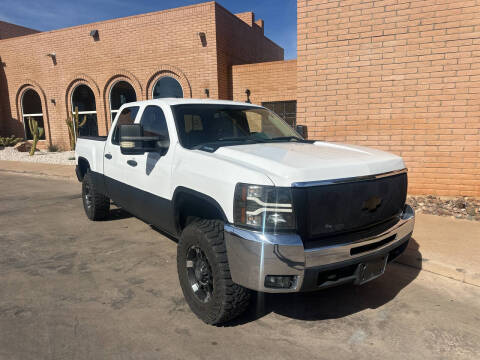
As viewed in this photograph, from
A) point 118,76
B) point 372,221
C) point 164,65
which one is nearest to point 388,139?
point 372,221

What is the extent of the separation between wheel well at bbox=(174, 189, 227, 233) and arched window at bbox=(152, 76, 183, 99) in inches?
437

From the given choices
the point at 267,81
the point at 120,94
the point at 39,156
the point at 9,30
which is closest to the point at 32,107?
the point at 39,156

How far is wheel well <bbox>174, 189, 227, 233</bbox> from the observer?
263 cm

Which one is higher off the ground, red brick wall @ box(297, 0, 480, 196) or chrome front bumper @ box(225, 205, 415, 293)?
red brick wall @ box(297, 0, 480, 196)

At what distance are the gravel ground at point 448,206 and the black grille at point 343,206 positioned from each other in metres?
3.38

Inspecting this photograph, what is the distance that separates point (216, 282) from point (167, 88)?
12.5 m

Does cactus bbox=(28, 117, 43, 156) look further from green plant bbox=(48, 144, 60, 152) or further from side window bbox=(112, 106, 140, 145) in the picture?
side window bbox=(112, 106, 140, 145)

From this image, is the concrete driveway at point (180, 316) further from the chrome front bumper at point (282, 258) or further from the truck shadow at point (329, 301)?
the chrome front bumper at point (282, 258)

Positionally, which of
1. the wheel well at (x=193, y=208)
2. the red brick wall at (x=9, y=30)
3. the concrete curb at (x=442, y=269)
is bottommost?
the concrete curb at (x=442, y=269)

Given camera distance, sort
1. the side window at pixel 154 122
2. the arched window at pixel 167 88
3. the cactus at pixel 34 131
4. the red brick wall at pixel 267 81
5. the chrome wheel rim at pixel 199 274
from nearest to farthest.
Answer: the chrome wheel rim at pixel 199 274 → the side window at pixel 154 122 → the red brick wall at pixel 267 81 → the arched window at pixel 167 88 → the cactus at pixel 34 131

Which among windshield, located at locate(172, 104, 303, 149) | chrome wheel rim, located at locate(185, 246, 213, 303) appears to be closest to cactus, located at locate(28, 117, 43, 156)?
windshield, located at locate(172, 104, 303, 149)

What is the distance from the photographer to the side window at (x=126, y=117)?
434 centimetres

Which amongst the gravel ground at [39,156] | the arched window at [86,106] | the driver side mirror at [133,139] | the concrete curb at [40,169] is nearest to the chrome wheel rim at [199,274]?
the driver side mirror at [133,139]

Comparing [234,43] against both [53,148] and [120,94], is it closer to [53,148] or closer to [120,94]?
[120,94]
